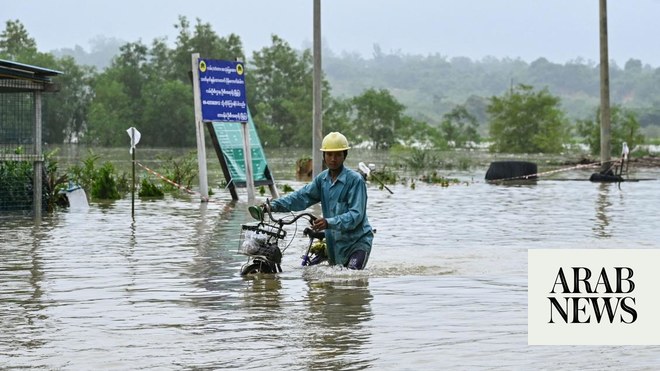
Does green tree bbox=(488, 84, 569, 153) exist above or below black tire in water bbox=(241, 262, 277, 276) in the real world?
above

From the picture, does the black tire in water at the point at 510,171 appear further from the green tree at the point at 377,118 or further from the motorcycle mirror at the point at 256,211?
the green tree at the point at 377,118

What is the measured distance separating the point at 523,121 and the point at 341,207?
286 feet

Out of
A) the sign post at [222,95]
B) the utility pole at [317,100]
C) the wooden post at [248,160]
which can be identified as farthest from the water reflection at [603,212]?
the sign post at [222,95]

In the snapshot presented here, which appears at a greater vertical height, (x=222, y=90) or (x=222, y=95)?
(x=222, y=90)

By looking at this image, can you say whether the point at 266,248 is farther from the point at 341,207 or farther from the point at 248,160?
the point at 248,160

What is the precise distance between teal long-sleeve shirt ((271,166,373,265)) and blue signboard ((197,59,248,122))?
15296mm

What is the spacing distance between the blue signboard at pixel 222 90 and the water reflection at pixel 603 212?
7.84m

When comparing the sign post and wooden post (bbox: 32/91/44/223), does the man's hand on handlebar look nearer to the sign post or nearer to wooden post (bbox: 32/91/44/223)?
wooden post (bbox: 32/91/44/223)

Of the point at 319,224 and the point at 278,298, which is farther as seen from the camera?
the point at 319,224

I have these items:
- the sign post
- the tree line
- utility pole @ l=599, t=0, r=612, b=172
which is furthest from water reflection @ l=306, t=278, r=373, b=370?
the tree line

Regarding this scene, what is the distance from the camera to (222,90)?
29625 mm

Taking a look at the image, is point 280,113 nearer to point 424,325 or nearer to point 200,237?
point 200,237

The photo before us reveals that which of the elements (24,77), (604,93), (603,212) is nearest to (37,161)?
(24,77)

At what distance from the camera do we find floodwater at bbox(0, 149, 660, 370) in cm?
996
